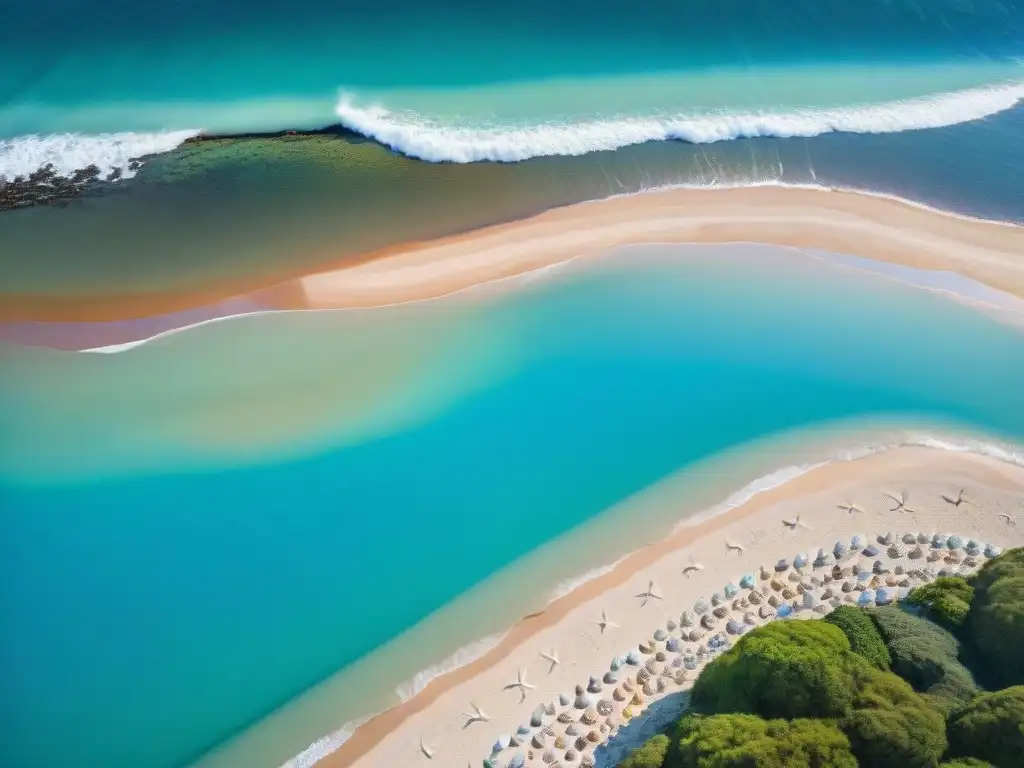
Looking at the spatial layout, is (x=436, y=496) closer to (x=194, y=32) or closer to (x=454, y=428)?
(x=454, y=428)

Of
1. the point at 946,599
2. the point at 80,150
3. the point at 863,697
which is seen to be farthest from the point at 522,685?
the point at 80,150

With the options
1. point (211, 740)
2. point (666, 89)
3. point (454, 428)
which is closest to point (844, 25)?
point (666, 89)

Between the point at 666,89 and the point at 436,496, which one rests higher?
the point at 666,89

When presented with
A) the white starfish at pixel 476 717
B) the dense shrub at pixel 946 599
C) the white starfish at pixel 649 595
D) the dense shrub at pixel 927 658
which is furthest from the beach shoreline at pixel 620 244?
the dense shrub at pixel 927 658

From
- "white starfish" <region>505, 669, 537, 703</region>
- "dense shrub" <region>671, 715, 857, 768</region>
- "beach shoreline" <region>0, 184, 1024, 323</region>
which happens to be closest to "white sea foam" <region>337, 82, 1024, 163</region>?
"beach shoreline" <region>0, 184, 1024, 323</region>

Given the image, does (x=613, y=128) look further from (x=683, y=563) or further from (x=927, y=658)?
(x=927, y=658)

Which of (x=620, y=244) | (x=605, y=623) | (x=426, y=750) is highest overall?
(x=620, y=244)

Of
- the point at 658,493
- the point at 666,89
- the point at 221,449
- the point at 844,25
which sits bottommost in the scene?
the point at 658,493
